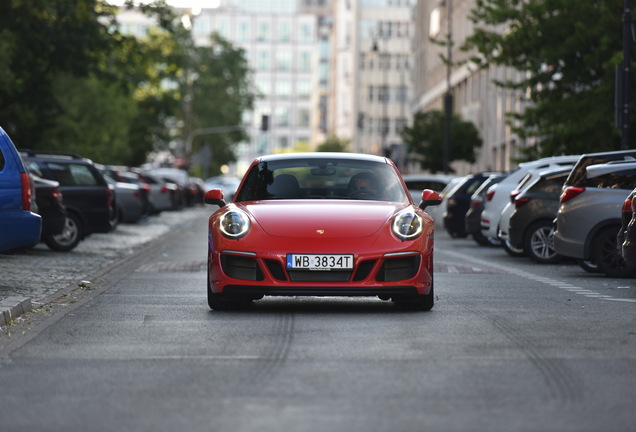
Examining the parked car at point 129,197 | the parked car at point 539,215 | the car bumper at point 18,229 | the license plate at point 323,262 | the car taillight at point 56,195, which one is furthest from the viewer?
the parked car at point 129,197

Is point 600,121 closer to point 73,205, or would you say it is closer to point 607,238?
point 73,205

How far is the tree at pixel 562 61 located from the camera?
3416 cm

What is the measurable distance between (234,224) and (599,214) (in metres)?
7.50

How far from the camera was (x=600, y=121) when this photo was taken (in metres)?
34.3

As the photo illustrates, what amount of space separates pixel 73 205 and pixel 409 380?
1925cm

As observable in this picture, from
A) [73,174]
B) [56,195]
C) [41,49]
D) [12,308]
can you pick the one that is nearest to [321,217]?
[12,308]

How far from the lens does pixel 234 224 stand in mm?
13812

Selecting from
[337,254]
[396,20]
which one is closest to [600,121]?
[337,254]

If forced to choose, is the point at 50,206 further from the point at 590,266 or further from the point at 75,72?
the point at 75,72

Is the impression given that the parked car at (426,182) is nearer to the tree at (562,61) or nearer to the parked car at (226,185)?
the tree at (562,61)

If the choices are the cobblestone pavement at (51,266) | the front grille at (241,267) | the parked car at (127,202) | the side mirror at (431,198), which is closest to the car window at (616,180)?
the side mirror at (431,198)

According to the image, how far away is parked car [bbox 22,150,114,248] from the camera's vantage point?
2762 cm

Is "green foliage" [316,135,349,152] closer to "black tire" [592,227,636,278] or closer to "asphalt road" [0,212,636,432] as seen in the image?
"black tire" [592,227,636,278]

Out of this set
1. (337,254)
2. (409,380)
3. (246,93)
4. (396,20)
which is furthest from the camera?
(396,20)
